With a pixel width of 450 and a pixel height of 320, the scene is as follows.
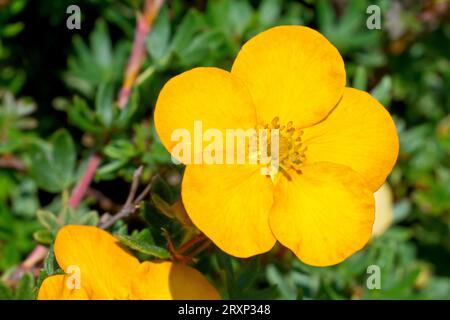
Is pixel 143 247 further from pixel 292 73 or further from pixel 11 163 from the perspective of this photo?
pixel 11 163

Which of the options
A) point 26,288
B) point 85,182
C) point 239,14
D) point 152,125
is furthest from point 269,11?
point 26,288

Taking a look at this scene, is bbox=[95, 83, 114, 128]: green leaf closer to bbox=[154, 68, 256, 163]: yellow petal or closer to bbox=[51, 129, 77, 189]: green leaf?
bbox=[51, 129, 77, 189]: green leaf

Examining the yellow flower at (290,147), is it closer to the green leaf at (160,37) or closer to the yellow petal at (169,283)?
the yellow petal at (169,283)

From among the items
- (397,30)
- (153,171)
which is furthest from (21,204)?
(397,30)

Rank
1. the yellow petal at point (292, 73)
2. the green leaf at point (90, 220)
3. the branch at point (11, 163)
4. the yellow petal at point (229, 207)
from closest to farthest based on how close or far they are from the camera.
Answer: the yellow petal at point (229, 207)
the yellow petal at point (292, 73)
the green leaf at point (90, 220)
the branch at point (11, 163)

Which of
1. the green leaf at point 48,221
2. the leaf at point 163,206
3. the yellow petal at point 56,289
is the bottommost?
the yellow petal at point 56,289

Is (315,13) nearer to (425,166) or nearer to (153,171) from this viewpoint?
(425,166)

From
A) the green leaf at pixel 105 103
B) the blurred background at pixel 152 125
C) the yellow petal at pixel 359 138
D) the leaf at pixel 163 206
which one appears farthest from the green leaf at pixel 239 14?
the leaf at pixel 163 206
